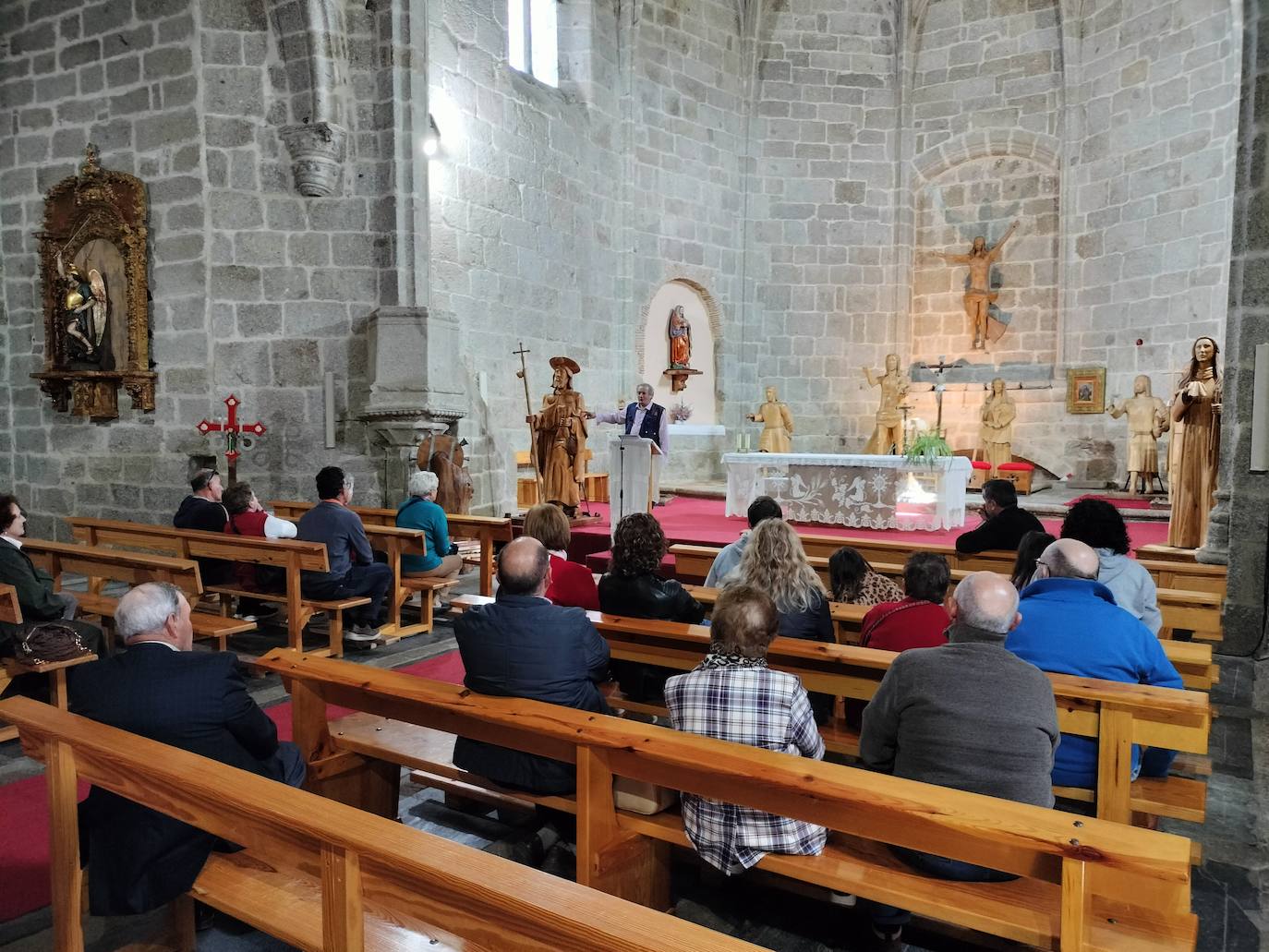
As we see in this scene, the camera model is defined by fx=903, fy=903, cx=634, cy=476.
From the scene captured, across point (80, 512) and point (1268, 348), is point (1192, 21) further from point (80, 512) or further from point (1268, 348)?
point (80, 512)

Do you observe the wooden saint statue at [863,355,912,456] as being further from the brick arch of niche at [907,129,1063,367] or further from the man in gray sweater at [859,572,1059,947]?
the man in gray sweater at [859,572,1059,947]

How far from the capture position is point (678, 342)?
1343cm

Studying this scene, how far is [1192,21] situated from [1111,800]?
500 inches

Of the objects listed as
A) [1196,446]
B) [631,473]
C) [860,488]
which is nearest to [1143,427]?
[860,488]

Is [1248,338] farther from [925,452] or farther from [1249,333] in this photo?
[925,452]

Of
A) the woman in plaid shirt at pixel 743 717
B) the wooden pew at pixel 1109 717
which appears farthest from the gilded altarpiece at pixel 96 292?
the woman in plaid shirt at pixel 743 717

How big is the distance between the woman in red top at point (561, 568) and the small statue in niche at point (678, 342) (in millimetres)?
9366

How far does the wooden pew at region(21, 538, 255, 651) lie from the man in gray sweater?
3375mm

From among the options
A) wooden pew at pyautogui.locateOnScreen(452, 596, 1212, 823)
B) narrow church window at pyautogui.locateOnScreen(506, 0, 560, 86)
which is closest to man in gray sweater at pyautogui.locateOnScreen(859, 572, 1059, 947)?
wooden pew at pyautogui.locateOnScreen(452, 596, 1212, 823)

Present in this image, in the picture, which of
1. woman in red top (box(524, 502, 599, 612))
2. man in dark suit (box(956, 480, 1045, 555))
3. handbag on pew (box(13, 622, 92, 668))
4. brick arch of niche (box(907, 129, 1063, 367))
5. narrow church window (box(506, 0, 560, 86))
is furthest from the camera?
brick arch of niche (box(907, 129, 1063, 367))

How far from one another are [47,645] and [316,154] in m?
5.79

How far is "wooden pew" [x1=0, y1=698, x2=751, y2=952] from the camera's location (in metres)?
1.42

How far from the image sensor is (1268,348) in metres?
5.33

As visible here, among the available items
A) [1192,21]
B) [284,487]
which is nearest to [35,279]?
[284,487]
